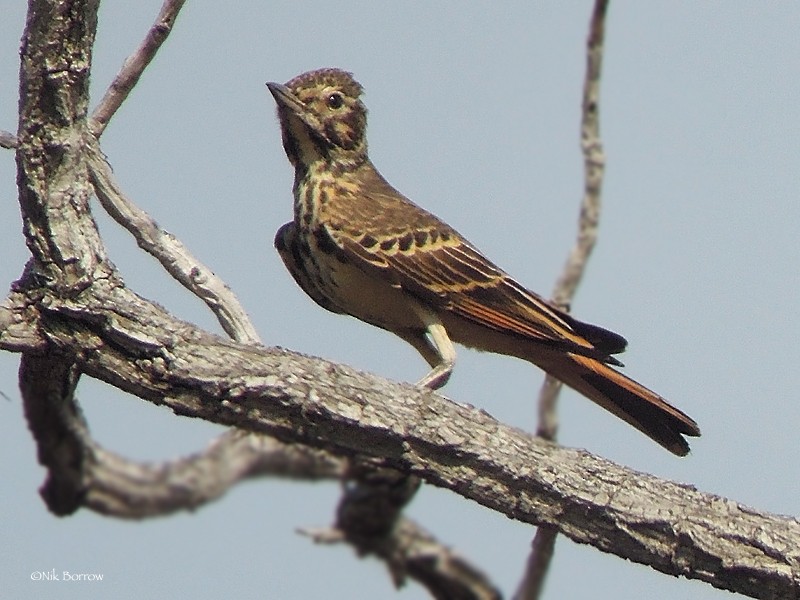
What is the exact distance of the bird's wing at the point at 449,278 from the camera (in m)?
8.10

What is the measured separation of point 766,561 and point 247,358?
2.64 meters

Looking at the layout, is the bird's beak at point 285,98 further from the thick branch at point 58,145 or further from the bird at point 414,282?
the thick branch at point 58,145

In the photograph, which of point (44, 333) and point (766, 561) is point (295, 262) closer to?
point (44, 333)

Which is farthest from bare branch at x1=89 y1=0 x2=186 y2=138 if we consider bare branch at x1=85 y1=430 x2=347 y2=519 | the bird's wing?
bare branch at x1=85 y1=430 x2=347 y2=519

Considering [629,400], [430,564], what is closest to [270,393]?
[629,400]

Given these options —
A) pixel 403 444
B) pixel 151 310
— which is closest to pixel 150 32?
pixel 151 310

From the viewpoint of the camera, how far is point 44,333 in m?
5.82

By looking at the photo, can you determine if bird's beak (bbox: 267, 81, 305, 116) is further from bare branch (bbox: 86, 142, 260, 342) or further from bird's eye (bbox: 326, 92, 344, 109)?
bare branch (bbox: 86, 142, 260, 342)

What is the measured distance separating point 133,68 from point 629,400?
11.5 feet

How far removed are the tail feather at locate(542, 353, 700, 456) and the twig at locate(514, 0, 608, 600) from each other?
0.60 meters

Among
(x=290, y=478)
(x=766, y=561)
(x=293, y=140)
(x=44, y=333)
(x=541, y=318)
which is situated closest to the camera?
(x=44, y=333)

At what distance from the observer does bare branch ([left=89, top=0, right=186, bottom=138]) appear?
6.38m

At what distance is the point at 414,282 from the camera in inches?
324

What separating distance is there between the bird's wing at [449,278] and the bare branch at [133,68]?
2.09 m
